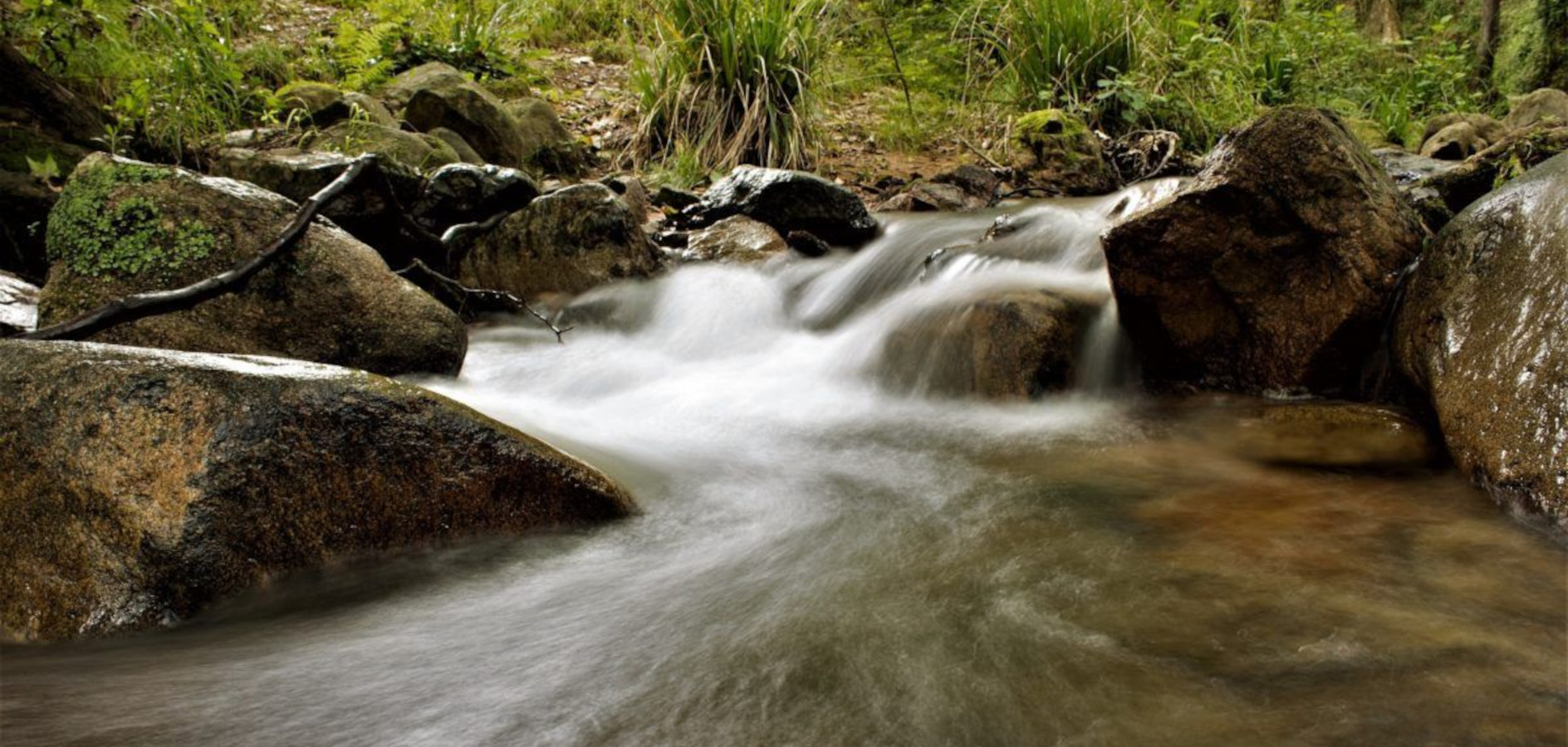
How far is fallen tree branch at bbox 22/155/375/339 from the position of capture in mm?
2907

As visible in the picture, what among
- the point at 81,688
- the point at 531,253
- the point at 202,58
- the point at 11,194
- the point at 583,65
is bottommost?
the point at 81,688

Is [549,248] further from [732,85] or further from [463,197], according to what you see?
[732,85]

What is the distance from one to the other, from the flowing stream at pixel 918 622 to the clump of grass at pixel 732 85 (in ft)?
17.1

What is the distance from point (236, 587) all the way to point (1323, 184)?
150 inches

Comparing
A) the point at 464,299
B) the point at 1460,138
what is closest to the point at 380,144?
the point at 464,299

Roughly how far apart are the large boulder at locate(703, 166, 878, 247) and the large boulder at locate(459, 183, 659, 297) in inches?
49.1

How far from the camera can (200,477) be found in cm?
205

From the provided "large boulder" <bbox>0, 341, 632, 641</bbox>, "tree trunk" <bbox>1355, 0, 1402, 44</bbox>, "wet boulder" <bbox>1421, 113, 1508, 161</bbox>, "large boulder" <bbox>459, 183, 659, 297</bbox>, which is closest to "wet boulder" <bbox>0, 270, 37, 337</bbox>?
"large boulder" <bbox>0, 341, 632, 641</bbox>

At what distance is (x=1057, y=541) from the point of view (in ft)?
7.64

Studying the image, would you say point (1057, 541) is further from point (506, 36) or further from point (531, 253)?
point (506, 36)

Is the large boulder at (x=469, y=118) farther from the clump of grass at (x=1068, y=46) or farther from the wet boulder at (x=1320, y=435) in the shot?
the wet boulder at (x=1320, y=435)

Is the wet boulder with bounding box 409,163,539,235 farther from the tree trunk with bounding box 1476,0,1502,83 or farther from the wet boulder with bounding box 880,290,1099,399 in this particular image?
the tree trunk with bounding box 1476,0,1502,83

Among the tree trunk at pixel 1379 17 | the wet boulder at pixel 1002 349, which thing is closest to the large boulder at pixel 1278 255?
the wet boulder at pixel 1002 349

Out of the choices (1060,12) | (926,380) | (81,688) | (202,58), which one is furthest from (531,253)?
(1060,12)
